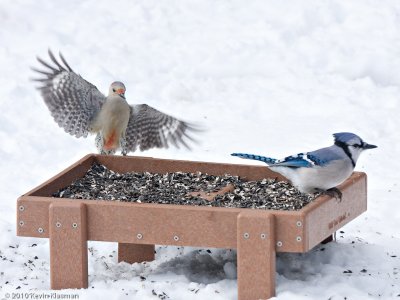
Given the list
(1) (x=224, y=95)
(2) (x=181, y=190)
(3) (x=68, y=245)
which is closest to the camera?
(3) (x=68, y=245)

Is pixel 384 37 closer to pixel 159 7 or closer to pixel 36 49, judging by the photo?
pixel 159 7

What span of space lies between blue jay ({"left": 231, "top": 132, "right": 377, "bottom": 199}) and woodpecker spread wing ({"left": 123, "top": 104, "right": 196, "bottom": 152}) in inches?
73.7

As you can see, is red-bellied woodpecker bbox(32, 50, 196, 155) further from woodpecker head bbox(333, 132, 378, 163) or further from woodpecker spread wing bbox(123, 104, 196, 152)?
woodpecker head bbox(333, 132, 378, 163)

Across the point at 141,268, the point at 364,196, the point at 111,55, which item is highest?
the point at 111,55

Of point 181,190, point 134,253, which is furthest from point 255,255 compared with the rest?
point 134,253

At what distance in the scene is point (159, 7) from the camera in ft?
38.8

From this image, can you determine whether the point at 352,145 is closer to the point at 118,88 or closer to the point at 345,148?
the point at 345,148

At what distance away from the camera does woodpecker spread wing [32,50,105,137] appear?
8133 millimetres

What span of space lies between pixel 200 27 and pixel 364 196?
5.00 meters

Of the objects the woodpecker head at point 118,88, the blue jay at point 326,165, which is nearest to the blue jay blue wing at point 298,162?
the blue jay at point 326,165

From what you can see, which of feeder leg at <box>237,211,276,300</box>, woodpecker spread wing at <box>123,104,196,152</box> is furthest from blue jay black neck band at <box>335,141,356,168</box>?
woodpecker spread wing at <box>123,104,196,152</box>

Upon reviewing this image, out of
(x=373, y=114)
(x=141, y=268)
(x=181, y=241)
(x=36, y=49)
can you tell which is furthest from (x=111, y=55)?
(x=181, y=241)

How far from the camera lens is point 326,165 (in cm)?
639

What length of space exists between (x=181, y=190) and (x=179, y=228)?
0.76 m
